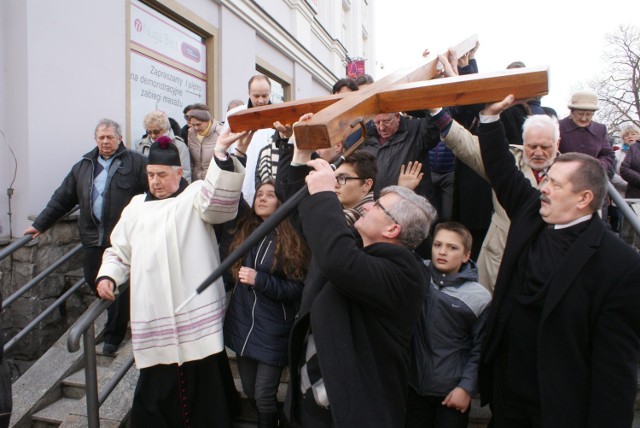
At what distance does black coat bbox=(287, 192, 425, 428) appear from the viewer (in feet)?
5.11

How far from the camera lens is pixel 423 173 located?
2943 millimetres

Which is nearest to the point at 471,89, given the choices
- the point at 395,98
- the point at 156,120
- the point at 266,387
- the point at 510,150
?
the point at 395,98

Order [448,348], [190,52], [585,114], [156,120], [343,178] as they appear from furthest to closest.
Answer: [190,52] < [156,120] < [585,114] < [343,178] < [448,348]

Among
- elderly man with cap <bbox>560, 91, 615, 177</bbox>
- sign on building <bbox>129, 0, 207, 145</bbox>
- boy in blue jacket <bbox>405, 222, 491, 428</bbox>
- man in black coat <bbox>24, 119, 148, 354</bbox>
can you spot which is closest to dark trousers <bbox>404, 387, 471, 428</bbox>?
boy in blue jacket <bbox>405, 222, 491, 428</bbox>

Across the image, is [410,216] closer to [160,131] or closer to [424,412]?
[424,412]

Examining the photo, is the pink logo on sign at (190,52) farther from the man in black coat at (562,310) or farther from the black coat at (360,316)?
the black coat at (360,316)

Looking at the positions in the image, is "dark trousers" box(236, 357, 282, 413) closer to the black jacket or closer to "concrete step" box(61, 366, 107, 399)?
"concrete step" box(61, 366, 107, 399)

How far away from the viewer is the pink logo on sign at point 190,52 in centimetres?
630

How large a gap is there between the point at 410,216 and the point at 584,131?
308 cm

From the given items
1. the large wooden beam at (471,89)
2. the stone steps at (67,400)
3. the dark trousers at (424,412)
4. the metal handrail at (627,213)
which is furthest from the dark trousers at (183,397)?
the metal handrail at (627,213)

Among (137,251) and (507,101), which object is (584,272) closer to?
(507,101)

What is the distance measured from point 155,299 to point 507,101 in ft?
6.17

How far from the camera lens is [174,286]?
244cm

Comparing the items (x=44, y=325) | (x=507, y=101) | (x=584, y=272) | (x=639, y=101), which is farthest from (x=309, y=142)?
(x=639, y=101)
